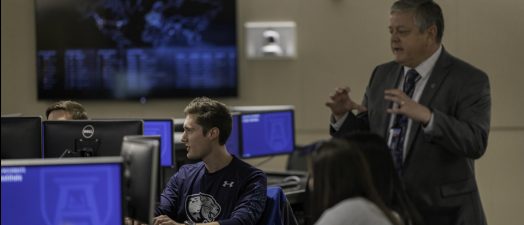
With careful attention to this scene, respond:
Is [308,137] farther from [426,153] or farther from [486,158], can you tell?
[426,153]

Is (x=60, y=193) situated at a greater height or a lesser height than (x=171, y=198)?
greater

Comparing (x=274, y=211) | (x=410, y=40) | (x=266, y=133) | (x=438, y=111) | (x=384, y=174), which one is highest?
(x=410, y=40)

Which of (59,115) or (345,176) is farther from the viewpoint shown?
(59,115)

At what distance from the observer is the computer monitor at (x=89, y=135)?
320 cm

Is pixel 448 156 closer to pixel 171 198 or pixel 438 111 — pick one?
A: pixel 438 111

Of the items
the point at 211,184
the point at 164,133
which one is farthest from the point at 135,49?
the point at 211,184

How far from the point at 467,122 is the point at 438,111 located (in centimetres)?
14

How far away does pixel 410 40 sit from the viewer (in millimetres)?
2770

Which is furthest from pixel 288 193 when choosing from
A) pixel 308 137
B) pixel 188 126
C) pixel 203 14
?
pixel 203 14

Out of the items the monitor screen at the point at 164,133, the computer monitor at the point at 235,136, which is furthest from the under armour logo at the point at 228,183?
the computer monitor at the point at 235,136

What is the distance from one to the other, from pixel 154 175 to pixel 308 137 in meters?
4.13

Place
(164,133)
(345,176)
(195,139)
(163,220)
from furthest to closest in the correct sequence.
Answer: (164,133)
(195,139)
(163,220)
(345,176)

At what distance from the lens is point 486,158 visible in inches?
244

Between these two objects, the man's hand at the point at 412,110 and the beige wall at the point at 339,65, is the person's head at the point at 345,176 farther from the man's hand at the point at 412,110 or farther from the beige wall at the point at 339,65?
the beige wall at the point at 339,65
